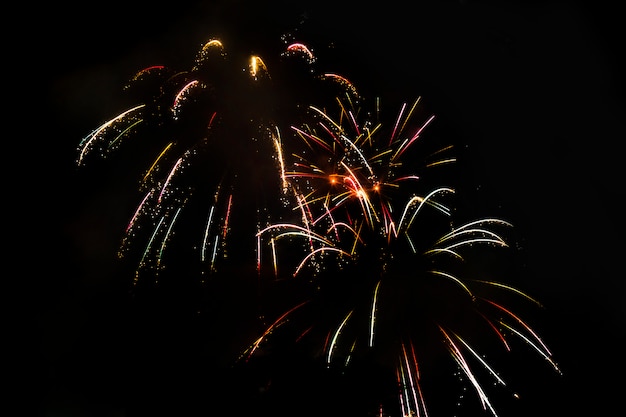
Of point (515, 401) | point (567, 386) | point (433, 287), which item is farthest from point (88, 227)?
point (567, 386)

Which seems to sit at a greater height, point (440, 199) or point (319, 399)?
point (440, 199)

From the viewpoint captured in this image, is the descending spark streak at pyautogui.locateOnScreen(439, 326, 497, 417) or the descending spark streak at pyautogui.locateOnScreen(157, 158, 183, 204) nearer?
the descending spark streak at pyautogui.locateOnScreen(439, 326, 497, 417)

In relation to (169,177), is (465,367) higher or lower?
lower

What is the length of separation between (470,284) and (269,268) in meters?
5.17

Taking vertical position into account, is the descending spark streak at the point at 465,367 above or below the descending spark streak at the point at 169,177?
below

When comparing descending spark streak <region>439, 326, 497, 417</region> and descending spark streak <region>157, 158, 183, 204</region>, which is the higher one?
descending spark streak <region>157, 158, 183, 204</region>

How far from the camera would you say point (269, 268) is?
33.3ft

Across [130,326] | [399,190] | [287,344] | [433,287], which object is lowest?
[287,344]

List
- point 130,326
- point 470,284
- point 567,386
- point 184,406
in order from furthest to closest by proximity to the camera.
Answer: point 470,284
point 567,386
point 130,326
point 184,406

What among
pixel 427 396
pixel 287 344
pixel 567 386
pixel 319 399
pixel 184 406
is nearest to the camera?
pixel 319 399

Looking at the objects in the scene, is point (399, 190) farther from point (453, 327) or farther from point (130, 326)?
point (130, 326)

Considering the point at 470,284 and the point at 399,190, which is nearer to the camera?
the point at 399,190

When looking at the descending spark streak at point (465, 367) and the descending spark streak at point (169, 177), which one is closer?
the descending spark streak at point (465, 367)

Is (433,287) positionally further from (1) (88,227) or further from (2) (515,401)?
(1) (88,227)
